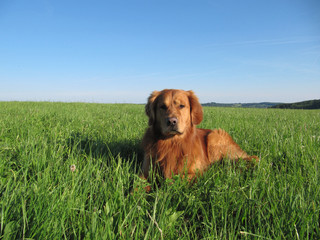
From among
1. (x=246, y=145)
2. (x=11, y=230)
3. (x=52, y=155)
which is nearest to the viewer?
(x=11, y=230)

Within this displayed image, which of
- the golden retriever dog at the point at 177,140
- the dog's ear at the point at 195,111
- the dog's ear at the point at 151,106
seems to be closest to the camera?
the golden retriever dog at the point at 177,140

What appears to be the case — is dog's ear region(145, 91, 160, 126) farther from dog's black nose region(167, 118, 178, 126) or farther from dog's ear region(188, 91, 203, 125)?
dog's ear region(188, 91, 203, 125)

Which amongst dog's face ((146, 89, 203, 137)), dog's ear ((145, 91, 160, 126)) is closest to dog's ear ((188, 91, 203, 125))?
dog's face ((146, 89, 203, 137))

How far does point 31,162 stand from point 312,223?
235 centimetres

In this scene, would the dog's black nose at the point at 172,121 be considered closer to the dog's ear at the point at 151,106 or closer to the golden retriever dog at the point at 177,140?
the golden retriever dog at the point at 177,140

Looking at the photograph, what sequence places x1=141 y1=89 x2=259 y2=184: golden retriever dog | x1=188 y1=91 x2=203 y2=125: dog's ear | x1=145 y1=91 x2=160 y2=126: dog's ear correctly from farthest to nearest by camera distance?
1. x1=188 y1=91 x2=203 y2=125: dog's ear
2. x1=145 y1=91 x2=160 y2=126: dog's ear
3. x1=141 y1=89 x2=259 y2=184: golden retriever dog

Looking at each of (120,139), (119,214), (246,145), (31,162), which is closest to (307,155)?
(246,145)

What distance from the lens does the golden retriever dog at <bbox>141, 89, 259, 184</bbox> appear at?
8.17 ft

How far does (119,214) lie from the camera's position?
4.34 feet

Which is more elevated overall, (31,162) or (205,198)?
(31,162)

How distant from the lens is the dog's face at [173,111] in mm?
2586

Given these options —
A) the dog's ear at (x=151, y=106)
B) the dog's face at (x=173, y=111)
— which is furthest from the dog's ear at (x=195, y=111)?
the dog's ear at (x=151, y=106)

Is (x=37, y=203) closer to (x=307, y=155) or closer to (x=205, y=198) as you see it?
(x=205, y=198)

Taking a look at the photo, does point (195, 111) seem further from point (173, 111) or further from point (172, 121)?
point (172, 121)
